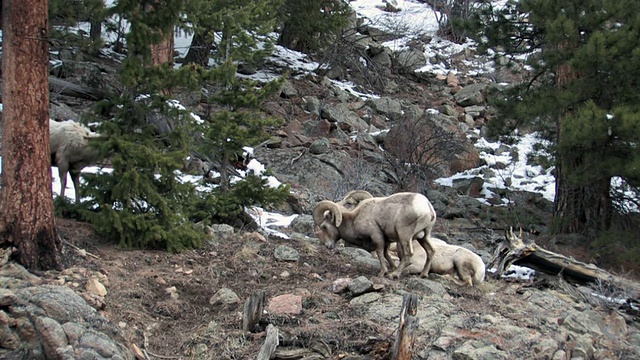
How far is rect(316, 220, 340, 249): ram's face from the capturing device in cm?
1020

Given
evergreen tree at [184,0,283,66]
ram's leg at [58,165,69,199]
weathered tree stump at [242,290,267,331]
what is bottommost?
weathered tree stump at [242,290,267,331]

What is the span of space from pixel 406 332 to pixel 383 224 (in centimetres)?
250

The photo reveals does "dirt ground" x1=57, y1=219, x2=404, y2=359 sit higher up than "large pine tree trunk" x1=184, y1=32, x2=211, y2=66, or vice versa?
"large pine tree trunk" x1=184, y1=32, x2=211, y2=66

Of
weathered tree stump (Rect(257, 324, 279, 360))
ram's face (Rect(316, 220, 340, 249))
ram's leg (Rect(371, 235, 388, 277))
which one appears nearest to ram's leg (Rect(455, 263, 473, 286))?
ram's leg (Rect(371, 235, 388, 277))

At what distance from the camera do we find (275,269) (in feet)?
34.1

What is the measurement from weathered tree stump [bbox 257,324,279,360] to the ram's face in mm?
2586

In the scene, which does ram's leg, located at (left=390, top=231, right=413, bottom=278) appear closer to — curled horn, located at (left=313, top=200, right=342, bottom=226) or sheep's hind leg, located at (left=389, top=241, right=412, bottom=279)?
sheep's hind leg, located at (left=389, top=241, right=412, bottom=279)

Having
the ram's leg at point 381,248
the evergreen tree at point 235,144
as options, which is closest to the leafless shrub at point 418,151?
the evergreen tree at point 235,144

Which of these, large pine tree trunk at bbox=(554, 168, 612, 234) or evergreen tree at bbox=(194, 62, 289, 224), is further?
large pine tree trunk at bbox=(554, 168, 612, 234)

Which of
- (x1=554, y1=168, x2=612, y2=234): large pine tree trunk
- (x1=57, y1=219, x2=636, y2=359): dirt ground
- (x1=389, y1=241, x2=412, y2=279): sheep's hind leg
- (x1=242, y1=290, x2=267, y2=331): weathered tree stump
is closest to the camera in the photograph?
(x1=57, y1=219, x2=636, y2=359): dirt ground

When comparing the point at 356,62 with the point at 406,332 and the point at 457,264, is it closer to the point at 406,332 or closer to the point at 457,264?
the point at 457,264

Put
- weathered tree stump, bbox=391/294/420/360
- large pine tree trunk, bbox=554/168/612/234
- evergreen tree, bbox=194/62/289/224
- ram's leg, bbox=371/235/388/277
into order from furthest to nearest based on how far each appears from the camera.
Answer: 1. large pine tree trunk, bbox=554/168/612/234
2. evergreen tree, bbox=194/62/289/224
3. ram's leg, bbox=371/235/388/277
4. weathered tree stump, bbox=391/294/420/360

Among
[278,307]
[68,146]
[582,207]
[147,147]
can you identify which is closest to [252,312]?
[278,307]

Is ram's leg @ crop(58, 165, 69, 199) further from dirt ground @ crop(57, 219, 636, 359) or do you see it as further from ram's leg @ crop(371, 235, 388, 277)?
ram's leg @ crop(371, 235, 388, 277)
